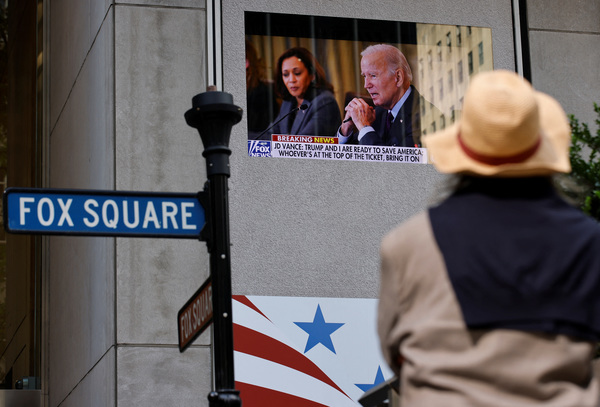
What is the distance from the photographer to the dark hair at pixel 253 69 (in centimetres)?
970

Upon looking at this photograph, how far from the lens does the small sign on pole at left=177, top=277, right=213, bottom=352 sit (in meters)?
5.75

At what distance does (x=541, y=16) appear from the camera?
10.6 m

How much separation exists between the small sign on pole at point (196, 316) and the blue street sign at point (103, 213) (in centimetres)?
33

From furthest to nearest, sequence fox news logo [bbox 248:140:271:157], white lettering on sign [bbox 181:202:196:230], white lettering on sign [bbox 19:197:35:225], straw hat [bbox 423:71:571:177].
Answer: fox news logo [bbox 248:140:271:157] < white lettering on sign [bbox 181:202:196:230] < white lettering on sign [bbox 19:197:35:225] < straw hat [bbox 423:71:571:177]

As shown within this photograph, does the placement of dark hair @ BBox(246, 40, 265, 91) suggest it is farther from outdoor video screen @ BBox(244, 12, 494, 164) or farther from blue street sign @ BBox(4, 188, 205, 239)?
blue street sign @ BBox(4, 188, 205, 239)

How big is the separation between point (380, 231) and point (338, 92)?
1345mm

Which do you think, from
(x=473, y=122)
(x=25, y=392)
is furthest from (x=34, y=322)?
(x=473, y=122)

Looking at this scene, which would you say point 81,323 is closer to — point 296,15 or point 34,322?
point 34,322

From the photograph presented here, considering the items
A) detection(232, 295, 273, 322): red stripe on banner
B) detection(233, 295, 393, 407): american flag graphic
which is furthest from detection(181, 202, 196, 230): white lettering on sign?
detection(232, 295, 273, 322): red stripe on banner

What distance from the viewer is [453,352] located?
2584 millimetres

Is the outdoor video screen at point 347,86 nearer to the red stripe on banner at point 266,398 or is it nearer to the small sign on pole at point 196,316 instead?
the red stripe on banner at point 266,398

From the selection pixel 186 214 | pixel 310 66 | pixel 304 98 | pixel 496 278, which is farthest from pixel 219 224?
pixel 310 66

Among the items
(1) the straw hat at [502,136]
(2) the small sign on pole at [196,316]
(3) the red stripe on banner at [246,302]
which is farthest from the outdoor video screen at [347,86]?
(1) the straw hat at [502,136]

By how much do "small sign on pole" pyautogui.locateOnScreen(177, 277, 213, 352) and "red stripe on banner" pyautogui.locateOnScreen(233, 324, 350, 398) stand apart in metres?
2.75
